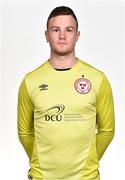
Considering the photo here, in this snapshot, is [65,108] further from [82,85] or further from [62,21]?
[62,21]

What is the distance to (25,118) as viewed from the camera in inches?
116

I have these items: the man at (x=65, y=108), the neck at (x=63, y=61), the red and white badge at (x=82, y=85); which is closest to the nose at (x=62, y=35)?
the man at (x=65, y=108)

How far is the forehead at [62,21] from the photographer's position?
111 inches

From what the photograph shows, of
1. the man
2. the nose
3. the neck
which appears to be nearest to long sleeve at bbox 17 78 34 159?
the man

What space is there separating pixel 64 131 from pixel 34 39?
0.84 meters

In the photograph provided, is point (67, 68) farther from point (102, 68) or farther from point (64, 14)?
point (102, 68)

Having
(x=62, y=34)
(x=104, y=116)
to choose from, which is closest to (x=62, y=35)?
(x=62, y=34)

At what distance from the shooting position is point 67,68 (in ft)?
9.32

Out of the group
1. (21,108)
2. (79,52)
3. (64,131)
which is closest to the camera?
(64,131)

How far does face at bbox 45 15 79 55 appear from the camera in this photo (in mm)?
2812

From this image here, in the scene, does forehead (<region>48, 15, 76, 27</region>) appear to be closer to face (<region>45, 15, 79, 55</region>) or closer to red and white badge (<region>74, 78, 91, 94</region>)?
face (<region>45, 15, 79, 55</region>)

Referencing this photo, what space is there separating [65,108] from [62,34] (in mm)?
387

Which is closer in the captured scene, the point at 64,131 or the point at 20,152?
the point at 64,131

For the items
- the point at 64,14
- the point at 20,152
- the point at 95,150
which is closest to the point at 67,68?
the point at 64,14
